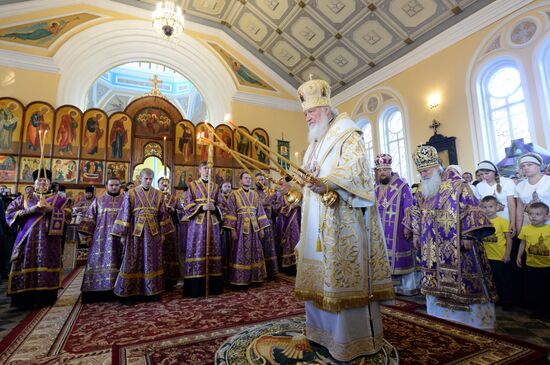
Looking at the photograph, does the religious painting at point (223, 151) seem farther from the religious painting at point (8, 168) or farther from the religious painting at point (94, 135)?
the religious painting at point (8, 168)

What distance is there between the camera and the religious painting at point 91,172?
938cm

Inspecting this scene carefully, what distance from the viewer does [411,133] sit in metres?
10.1

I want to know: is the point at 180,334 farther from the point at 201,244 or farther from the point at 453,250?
the point at 453,250

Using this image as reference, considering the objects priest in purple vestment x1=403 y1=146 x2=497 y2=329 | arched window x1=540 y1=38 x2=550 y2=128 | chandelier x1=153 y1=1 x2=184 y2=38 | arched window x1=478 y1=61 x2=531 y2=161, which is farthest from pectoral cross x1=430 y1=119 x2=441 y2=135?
chandelier x1=153 y1=1 x2=184 y2=38

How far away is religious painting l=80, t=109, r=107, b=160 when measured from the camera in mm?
9633

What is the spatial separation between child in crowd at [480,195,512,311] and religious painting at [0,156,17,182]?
36.5 ft

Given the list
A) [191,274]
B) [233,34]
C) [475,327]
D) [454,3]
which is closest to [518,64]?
[454,3]

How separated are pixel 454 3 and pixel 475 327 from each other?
860 centimetres

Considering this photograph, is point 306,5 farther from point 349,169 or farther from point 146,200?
point 349,169

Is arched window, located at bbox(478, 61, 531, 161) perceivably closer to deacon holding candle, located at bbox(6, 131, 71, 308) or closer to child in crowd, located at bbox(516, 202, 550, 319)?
child in crowd, located at bbox(516, 202, 550, 319)

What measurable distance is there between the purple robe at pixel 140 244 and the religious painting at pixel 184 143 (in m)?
5.56

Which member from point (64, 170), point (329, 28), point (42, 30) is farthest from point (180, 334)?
point (42, 30)

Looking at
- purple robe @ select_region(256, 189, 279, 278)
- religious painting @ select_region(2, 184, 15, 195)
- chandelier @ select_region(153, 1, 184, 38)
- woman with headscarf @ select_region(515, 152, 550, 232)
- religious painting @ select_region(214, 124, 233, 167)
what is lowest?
purple robe @ select_region(256, 189, 279, 278)

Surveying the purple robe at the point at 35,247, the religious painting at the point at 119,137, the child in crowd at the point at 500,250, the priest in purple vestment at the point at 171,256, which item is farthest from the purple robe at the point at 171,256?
the child in crowd at the point at 500,250
